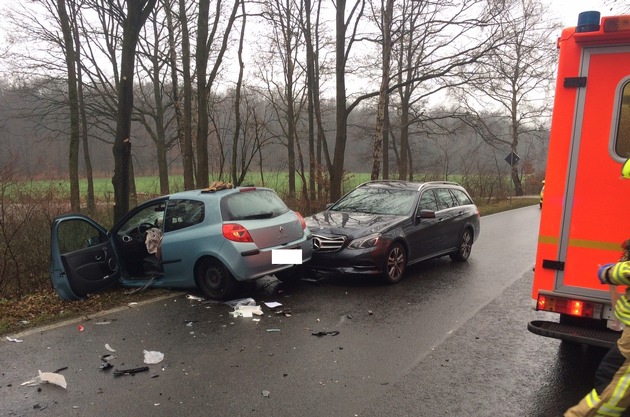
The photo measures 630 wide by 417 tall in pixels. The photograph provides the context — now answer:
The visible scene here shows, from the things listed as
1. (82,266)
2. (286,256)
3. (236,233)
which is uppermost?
(236,233)

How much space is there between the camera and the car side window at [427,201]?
7965 mm

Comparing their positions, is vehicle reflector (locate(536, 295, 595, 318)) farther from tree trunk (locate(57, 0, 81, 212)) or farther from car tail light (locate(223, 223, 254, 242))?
tree trunk (locate(57, 0, 81, 212))

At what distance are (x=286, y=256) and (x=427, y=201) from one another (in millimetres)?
3223

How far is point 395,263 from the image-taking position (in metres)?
7.16

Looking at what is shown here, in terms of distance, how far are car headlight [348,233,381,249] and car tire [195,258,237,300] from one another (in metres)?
1.94

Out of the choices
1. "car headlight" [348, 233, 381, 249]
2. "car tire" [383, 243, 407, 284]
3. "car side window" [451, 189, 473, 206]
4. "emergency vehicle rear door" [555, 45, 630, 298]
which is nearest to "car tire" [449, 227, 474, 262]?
"car side window" [451, 189, 473, 206]

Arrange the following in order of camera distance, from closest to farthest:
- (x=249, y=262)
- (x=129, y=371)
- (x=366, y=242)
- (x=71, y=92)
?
(x=129, y=371) → (x=249, y=262) → (x=366, y=242) → (x=71, y=92)

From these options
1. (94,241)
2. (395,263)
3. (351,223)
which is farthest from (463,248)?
(94,241)

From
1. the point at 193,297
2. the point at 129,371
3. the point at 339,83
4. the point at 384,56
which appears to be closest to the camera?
the point at 129,371

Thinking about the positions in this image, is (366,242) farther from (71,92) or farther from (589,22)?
(71,92)

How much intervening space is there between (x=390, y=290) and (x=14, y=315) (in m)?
5.20

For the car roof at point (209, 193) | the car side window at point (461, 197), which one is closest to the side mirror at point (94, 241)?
the car roof at point (209, 193)

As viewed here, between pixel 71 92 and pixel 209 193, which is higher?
pixel 71 92

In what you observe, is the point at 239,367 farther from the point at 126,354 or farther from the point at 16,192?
the point at 16,192
